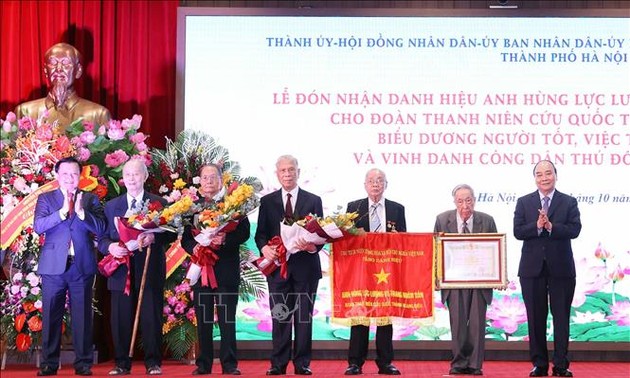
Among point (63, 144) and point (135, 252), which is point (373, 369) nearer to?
point (135, 252)

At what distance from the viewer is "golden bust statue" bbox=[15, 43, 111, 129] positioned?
7648 millimetres

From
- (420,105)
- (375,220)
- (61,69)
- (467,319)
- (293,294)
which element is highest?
(61,69)

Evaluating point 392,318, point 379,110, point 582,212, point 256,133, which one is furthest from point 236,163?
point 582,212

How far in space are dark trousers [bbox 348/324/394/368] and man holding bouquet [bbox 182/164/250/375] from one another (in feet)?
2.34

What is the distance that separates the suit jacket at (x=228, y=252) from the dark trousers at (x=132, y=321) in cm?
36

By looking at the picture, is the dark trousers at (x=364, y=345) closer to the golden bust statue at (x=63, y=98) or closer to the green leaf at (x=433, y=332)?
the green leaf at (x=433, y=332)

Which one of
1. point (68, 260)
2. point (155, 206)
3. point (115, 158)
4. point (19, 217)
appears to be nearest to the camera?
point (155, 206)

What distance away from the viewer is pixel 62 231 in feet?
19.9

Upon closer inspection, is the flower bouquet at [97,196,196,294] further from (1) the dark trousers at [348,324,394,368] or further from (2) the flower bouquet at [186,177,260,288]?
(1) the dark trousers at [348,324,394,368]

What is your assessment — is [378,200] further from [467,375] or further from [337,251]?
[467,375]

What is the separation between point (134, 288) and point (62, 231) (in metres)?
0.55

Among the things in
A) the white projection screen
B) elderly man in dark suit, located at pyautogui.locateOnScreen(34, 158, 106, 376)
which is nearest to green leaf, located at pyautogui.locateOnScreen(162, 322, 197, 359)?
the white projection screen

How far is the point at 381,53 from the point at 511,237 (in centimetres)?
173

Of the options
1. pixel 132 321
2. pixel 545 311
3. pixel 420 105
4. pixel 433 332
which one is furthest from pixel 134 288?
pixel 420 105
